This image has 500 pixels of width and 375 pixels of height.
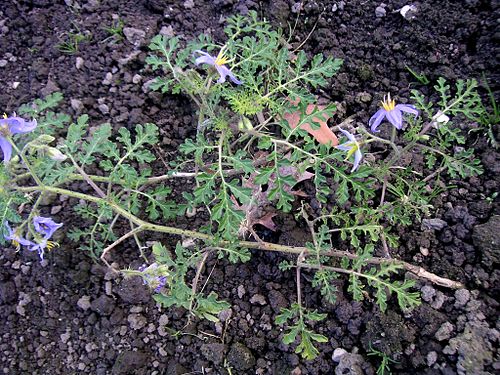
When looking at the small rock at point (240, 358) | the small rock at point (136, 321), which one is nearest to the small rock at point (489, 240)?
the small rock at point (240, 358)

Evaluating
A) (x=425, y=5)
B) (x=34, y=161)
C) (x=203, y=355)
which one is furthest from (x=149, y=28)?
(x=203, y=355)

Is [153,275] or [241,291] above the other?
[153,275]

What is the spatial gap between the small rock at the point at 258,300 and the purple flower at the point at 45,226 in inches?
41.4

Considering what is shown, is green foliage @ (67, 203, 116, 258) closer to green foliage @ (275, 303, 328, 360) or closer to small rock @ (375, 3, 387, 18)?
green foliage @ (275, 303, 328, 360)

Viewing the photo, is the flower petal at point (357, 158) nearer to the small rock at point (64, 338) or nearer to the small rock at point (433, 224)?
the small rock at point (433, 224)

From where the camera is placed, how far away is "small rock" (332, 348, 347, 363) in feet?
8.40

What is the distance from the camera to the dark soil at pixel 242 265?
8.38 ft

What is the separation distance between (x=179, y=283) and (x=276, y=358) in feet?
2.40

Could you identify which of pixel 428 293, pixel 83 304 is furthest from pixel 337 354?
pixel 83 304

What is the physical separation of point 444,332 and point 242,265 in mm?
1065

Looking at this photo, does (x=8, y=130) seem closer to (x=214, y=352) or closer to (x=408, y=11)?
(x=214, y=352)

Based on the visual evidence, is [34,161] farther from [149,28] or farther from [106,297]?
[149,28]

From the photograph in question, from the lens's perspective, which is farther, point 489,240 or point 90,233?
point 90,233

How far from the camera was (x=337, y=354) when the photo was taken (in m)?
2.57
